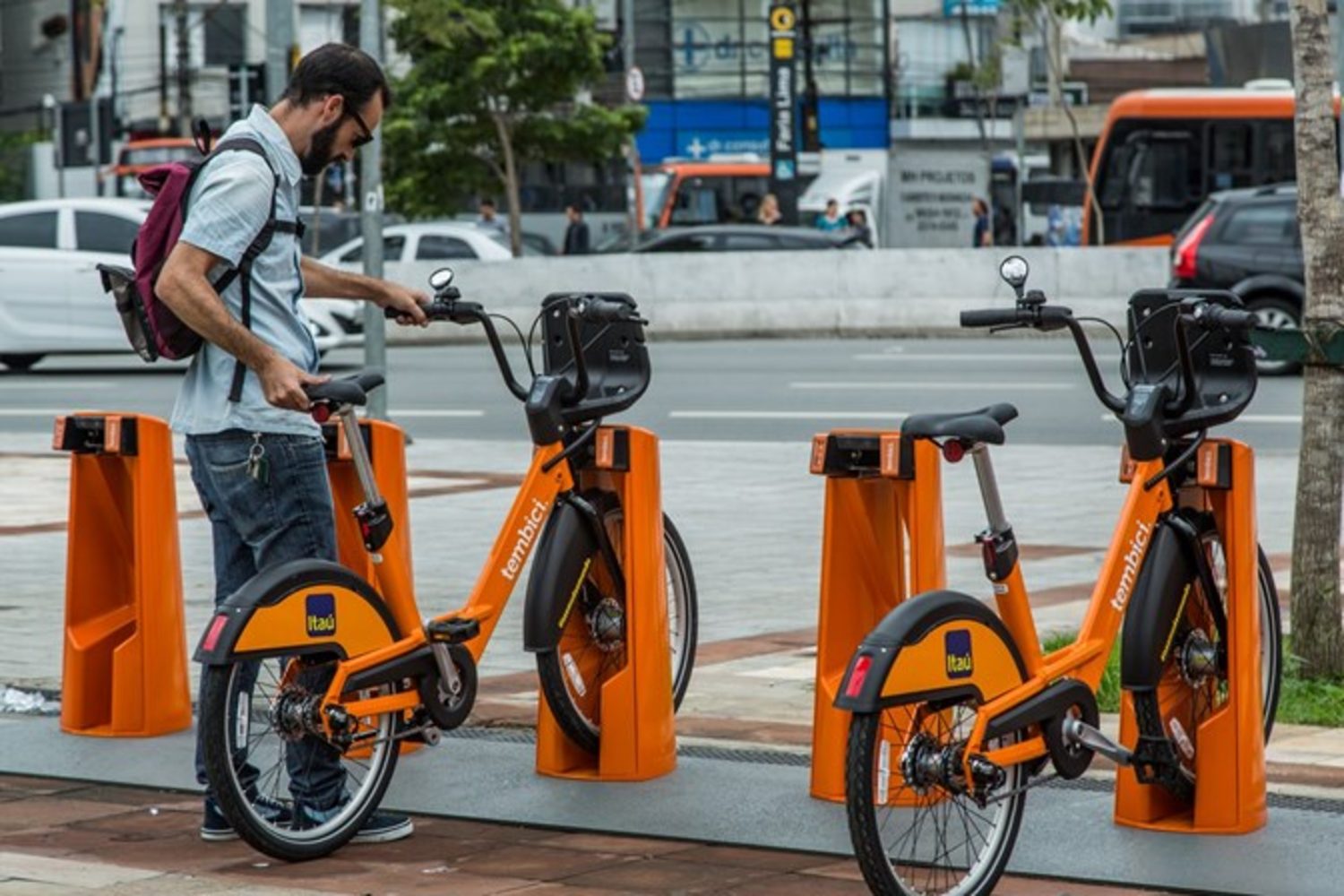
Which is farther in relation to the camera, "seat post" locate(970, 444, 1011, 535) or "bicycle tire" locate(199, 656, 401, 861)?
"bicycle tire" locate(199, 656, 401, 861)

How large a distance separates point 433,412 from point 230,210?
14.8 metres

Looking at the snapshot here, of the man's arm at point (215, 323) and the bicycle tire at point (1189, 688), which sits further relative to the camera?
the bicycle tire at point (1189, 688)

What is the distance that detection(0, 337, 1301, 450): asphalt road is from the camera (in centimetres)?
1886

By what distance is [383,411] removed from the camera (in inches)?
653

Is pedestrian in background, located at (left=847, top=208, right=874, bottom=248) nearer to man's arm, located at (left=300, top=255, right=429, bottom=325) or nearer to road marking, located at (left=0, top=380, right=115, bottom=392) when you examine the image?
road marking, located at (left=0, top=380, right=115, bottom=392)

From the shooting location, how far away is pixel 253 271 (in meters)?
6.09

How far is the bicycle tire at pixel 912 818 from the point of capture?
5125 mm

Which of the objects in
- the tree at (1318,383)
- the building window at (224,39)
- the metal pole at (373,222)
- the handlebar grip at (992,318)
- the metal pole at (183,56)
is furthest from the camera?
→ the building window at (224,39)

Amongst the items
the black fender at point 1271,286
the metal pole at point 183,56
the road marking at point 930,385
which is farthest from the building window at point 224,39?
the road marking at point 930,385

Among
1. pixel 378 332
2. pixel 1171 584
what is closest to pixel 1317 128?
pixel 1171 584

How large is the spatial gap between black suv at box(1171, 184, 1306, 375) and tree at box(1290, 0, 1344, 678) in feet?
52.8

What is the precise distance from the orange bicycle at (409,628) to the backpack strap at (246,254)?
0.23 metres

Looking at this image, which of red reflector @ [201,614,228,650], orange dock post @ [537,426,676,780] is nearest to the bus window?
orange dock post @ [537,426,676,780]

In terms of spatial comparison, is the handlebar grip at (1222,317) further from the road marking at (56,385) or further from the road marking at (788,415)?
the road marking at (56,385)
